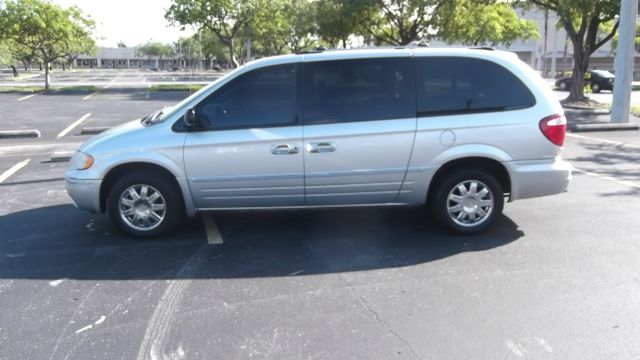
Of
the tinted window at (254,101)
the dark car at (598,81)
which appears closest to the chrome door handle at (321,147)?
the tinted window at (254,101)

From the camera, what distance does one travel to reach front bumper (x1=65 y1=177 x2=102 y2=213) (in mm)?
5406

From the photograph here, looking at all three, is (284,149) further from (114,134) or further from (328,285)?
(114,134)

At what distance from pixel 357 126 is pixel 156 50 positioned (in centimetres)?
12593

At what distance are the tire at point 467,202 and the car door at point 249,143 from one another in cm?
145

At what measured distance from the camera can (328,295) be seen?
4.20m

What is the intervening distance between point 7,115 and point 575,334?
768 inches

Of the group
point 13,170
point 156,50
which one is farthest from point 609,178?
point 156,50

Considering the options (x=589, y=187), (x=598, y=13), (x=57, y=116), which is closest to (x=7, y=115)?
(x=57, y=116)

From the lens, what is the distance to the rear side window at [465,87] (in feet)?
17.6

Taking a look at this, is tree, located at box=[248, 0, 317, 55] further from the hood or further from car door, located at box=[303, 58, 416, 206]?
car door, located at box=[303, 58, 416, 206]

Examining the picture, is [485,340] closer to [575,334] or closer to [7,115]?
[575,334]

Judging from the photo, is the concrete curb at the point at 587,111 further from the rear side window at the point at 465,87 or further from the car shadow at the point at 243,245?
the rear side window at the point at 465,87

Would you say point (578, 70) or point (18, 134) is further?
point (578, 70)

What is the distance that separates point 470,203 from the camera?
552cm
